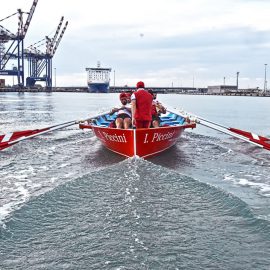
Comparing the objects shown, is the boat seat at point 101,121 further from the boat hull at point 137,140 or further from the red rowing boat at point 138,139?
the boat hull at point 137,140

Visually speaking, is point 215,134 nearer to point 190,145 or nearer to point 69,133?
point 190,145

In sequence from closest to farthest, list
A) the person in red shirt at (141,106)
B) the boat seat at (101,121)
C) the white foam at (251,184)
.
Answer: the white foam at (251,184) → the person in red shirt at (141,106) → the boat seat at (101,121)

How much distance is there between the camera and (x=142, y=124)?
1080 centimetres

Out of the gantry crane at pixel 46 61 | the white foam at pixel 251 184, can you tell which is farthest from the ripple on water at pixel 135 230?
the gantry crane at pixel 46 61

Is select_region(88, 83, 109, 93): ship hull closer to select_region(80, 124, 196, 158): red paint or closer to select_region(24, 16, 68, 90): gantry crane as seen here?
select_region(24, 16, 68, 90): gantry crane

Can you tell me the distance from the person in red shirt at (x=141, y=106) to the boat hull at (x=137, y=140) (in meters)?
0.61

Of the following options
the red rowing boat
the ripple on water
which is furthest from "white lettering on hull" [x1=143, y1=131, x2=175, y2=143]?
the ripple on water

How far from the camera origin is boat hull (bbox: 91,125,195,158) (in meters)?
9.72

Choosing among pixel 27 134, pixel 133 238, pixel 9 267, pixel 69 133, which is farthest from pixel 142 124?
pixel 69 133

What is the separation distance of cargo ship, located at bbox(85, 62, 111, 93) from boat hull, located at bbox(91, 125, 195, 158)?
13372 cm

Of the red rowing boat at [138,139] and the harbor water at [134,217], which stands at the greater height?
the red rowing boat at [138,139]

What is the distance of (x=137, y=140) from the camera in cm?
975

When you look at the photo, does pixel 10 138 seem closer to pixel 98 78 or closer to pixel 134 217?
pixel 134 217

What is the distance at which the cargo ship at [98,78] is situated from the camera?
5640 inches
